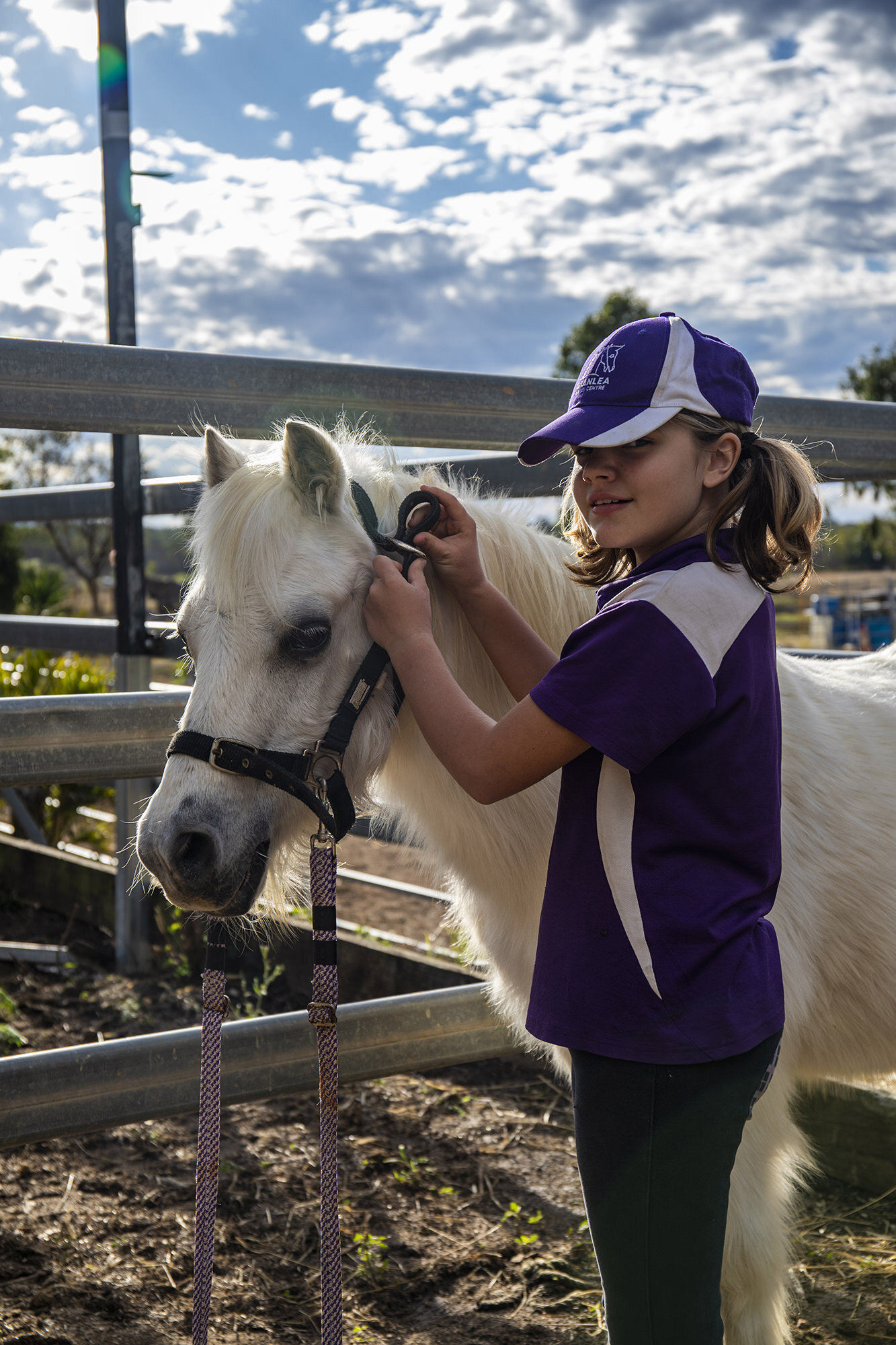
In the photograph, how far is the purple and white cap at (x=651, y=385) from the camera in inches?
55.6

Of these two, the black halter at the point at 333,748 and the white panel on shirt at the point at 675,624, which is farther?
the black halter at the point at 333,748

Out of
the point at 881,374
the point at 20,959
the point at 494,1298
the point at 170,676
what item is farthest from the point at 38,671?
the point at 881,374

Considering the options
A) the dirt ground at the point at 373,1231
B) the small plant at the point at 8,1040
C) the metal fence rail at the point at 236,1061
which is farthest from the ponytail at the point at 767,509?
the small plant at the point at 8,1040

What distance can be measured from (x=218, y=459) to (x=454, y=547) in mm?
457

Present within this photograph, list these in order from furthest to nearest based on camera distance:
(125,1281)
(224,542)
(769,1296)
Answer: (125,1281) < (769,1296) < (224,542)

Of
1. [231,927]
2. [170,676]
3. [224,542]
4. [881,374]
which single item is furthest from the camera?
[881,374]

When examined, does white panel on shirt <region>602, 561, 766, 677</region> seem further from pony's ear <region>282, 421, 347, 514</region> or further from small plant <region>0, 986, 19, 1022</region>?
small plant <region>0, 986, 19, 1022</region>

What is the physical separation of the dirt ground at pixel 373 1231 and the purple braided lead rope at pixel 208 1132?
2.38 feet

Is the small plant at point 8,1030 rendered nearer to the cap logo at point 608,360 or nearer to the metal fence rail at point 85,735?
the metal fence rail at point 85,735

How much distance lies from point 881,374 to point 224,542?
3110 centimetres

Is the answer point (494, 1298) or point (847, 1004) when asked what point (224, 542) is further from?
point (494, 1298)

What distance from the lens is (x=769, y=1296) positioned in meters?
1.80

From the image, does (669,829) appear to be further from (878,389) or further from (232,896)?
(878,389)

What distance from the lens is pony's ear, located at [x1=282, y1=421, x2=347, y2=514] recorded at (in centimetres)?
160
